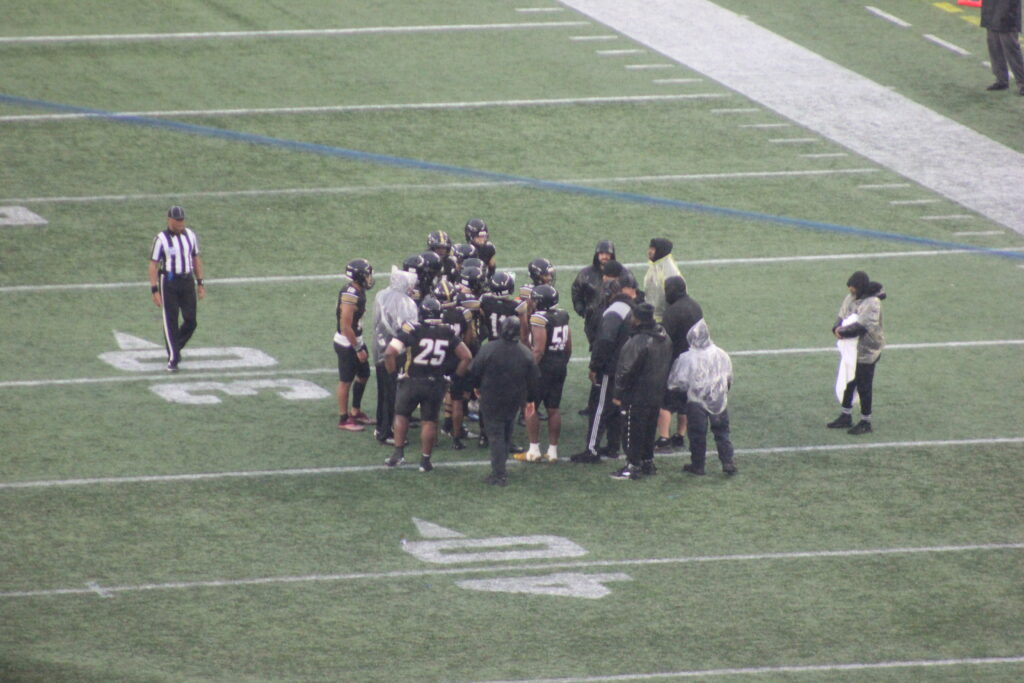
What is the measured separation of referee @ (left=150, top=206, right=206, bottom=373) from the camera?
49.3 ft

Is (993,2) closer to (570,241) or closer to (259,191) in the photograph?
Answer: (570,241)

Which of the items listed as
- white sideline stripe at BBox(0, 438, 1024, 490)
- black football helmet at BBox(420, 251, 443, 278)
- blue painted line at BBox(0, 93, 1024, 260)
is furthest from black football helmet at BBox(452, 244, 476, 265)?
blue painted line at BBox(0, 93, 1024, 260)

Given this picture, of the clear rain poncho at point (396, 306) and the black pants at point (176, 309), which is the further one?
the black pants at point (176, 309)

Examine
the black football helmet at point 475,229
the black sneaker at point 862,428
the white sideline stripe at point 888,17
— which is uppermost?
the white sideline stripe at point 888,17

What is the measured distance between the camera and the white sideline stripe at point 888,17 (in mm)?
26547

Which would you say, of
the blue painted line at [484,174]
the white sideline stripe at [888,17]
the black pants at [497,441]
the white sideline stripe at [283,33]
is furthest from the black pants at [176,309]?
the white sideline stripe at [888,17]

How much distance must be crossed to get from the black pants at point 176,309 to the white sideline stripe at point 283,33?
418 inches

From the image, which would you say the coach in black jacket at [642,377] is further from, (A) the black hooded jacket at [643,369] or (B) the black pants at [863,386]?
(B) the black pants at [863,386]

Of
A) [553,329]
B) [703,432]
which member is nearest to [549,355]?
[553,329]

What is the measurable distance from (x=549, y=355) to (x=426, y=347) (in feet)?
3.51

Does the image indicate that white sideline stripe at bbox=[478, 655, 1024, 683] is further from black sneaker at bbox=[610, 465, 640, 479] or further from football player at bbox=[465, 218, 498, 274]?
football player at bbox=[465, 218, 498, 274]

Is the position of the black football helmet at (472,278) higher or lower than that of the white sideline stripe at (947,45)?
lower

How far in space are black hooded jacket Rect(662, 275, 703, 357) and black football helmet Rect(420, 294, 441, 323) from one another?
1.90 meters

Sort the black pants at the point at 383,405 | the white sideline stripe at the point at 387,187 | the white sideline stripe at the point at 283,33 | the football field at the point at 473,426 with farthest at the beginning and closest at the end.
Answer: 1. the white sideline stripe at the point at 283,33
2. the white sideline stripe at the point at 387,187
3. the black pants at the point at 383,405
4. the football field at the point at 473,426
